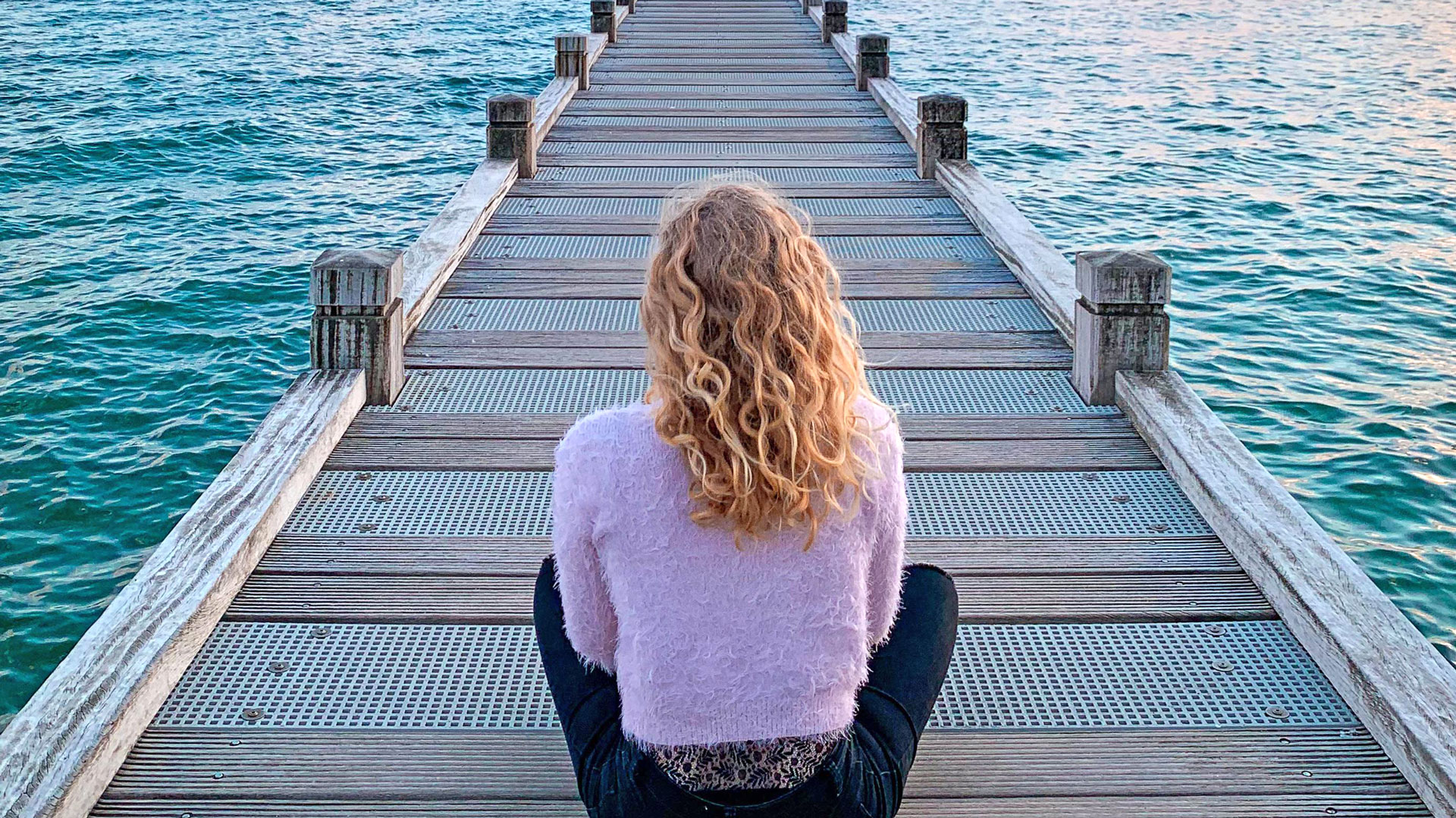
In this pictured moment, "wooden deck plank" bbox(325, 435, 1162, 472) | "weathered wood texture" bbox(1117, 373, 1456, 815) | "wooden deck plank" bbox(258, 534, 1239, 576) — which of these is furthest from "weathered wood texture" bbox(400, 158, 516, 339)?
"weathered wood texture" bbox(1117, 373, 1456, 815)

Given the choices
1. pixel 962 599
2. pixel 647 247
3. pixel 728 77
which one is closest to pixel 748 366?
pixel 962 599

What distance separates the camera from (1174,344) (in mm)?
8227

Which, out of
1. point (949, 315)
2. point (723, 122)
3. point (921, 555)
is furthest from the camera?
point (723, 122)

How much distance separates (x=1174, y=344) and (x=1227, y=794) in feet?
18.9

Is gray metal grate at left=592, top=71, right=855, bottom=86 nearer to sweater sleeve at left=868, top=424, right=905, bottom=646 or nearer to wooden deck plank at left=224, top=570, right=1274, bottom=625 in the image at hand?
wooden deck plank at left=224, top=570, right=1274, bottom=625

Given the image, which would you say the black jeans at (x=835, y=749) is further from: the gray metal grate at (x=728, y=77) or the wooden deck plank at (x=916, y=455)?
the gray metal grate at (x=728, y=77)

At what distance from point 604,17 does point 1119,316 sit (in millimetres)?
10333

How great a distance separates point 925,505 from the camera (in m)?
4.21

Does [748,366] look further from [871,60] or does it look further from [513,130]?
[871,60]

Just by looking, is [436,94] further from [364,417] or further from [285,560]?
[285,560]

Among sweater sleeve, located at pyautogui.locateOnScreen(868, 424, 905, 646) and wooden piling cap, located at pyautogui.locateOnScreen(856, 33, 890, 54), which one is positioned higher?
wooden piling cap, located at pyautogui.locateOnScreen(856, 33, 890, 54)

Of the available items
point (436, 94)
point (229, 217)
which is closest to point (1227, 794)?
point (229, 217)

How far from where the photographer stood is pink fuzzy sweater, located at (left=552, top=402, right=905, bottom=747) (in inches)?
82.6

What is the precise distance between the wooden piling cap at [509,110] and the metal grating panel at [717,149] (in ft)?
2.82
